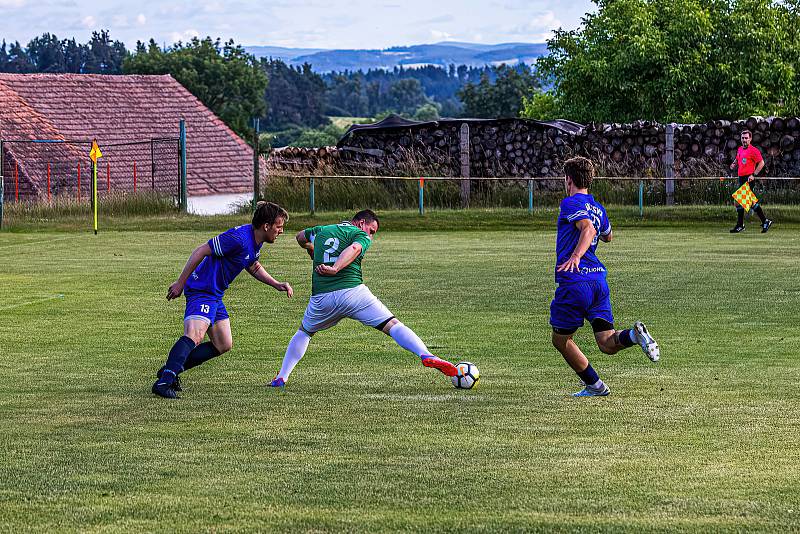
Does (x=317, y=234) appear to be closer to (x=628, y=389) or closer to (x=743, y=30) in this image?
(x=628, y=389)

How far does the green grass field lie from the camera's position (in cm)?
615

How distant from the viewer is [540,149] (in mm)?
39562

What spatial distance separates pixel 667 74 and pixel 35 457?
1764 inches

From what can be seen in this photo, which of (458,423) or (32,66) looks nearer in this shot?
(458,423)

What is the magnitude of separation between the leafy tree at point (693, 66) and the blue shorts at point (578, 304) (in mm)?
40934

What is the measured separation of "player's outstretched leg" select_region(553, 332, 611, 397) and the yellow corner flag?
19037mm

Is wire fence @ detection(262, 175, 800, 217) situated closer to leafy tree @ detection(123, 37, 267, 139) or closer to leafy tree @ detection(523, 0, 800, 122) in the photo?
leafy tree @ detection(523, 0, 800, 122)

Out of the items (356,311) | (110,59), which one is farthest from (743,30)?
(110,59)

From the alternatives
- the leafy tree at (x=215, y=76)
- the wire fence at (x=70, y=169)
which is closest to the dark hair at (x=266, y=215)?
the wire fence at (x=70, y=169)

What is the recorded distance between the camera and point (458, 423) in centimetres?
835

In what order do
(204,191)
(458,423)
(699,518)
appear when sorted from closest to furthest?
(699,518) < (458,423) < (204,191)

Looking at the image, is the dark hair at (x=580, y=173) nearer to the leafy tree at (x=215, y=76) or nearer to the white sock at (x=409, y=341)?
the white sock at (x=409, y=341)

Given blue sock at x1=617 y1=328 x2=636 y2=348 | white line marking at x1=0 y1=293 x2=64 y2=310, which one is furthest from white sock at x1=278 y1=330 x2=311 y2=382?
white line marking at x1=0 y1=293 x2=64 y2=310

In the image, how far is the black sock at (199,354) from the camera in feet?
32.7
